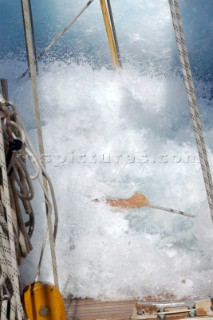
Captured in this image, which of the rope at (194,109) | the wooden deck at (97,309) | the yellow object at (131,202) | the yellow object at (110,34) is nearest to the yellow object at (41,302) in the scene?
the rope at (194,109)

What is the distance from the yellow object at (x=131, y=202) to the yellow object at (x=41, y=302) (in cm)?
260

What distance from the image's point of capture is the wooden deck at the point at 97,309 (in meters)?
2.58

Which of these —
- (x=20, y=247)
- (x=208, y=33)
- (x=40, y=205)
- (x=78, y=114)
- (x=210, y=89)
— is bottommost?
(x=20, y=247)

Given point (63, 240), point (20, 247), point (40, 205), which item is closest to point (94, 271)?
point (63, 240)

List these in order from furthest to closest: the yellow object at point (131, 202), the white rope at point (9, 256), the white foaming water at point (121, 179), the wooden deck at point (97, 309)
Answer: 1. the yellow object at point (131, 202)
2. the white foaming water at point (121, 179)
3. the wooden deck at point (97, 309)
4. the white rope at point (9, 256)

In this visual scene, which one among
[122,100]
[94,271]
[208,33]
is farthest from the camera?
[208,33]

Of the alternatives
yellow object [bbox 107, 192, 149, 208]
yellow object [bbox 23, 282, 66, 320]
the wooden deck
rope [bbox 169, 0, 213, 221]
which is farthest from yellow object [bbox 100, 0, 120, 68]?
yellow object [bbox 23, 282, 66, 320]

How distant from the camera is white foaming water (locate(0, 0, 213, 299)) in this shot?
3.37 m

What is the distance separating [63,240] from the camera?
384 cm

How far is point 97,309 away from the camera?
2.75 metres

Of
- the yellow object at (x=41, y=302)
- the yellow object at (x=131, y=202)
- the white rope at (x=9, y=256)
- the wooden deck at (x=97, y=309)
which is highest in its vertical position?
the yellow object at (x=131, y=202)

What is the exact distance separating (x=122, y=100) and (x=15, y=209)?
186 inches

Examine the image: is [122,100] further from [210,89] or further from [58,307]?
[58,307]

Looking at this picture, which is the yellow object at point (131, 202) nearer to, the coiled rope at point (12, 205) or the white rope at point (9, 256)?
the coiled rope at point (12, 205)
